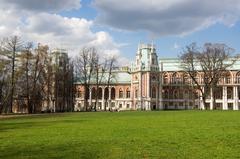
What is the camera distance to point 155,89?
141 metres

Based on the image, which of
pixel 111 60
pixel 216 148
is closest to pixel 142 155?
pixel 216 148

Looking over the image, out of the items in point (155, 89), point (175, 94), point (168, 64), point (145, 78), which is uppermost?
point (168, 64)

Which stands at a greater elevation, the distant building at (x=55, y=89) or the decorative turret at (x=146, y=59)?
the decorative turret at (x=146, y=59)

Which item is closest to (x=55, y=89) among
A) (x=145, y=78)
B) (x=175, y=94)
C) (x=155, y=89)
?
(x=145, y=78)

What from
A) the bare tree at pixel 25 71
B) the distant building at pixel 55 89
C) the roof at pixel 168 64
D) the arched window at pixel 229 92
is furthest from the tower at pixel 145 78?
the bare tree at pixel 25 71

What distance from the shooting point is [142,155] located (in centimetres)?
1553

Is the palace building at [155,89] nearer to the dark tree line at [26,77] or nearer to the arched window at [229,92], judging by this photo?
the arched window at [229,92]

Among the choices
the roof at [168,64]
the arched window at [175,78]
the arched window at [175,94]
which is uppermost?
the roof at [168,64]

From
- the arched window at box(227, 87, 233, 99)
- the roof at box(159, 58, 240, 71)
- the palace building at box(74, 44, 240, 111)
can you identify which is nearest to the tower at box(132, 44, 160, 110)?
the palace building at box(74, 44, 240, 111)

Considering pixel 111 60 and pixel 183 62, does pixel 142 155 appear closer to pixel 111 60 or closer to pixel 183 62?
pixel 183 62

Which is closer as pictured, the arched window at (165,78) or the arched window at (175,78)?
the arched window at (175,78)

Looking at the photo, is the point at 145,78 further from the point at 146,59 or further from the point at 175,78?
A: the point at 175,78

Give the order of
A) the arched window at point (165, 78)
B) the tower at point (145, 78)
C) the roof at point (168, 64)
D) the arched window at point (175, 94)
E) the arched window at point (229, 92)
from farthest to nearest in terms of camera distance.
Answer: the arched window at point (165, 78)
the roof at point (168, 64)
the arched window at point (175, 94)
the arched window at point (229, 92)
the tower at point (145, 78)

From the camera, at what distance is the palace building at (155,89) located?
138 meters
